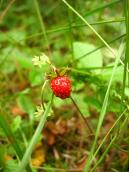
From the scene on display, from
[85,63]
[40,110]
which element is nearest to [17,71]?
[85,63]

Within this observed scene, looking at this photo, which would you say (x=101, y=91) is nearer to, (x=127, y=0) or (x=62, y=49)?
(x=127, y=0)

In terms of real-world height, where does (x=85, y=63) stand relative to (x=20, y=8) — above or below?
below

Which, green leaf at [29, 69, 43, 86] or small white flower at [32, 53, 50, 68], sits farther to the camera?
green leaf at [29, 69, 43, 86]

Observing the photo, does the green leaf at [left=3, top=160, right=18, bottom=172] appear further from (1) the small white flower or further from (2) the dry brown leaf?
(1) the small white flower

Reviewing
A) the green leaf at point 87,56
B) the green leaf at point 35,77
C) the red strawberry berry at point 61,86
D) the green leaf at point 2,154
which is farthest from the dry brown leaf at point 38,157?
the red strawberry berry at point 61,86

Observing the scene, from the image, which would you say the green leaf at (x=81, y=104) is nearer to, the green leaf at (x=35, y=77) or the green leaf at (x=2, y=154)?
the green leaf at (x=35, y=77)

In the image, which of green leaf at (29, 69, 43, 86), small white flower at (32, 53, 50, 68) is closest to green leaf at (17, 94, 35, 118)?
green leaf at (29, 69, 43, 86)

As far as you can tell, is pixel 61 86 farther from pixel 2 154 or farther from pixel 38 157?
pixel 38 157

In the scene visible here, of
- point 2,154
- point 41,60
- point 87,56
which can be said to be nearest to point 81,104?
point 87,56
